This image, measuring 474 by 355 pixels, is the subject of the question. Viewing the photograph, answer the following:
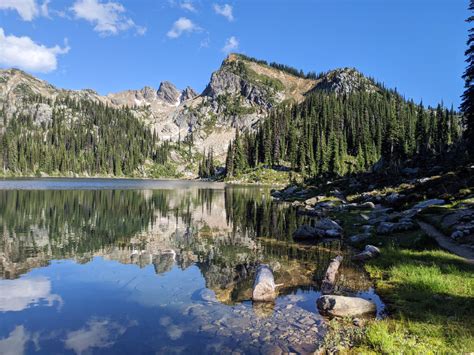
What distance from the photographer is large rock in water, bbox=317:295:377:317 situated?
13133mm

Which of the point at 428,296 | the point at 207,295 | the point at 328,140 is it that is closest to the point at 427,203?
the point at 428,296

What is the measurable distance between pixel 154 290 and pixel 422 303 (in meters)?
11.5

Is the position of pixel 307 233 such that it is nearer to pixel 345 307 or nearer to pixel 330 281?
pixel 330 281

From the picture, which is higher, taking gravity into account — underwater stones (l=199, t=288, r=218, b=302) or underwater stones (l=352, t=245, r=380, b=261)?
underwater stones (l=352, t=245, r=380, b=261)

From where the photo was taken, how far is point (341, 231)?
102 feet

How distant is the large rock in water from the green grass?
0.88 metres

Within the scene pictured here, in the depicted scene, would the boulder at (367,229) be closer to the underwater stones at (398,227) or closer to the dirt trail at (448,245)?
the underwater stones at (398,227)

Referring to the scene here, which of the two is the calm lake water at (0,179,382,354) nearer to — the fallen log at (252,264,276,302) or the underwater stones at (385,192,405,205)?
the fallen log at (252,264,276,302)

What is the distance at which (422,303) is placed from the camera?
1325 cm

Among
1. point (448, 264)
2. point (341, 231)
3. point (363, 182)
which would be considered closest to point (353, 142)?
point (363, 182)

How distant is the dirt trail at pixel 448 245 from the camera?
747 inches

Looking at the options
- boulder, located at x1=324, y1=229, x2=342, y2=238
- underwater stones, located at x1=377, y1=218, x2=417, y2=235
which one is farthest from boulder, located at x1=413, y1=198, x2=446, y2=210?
boulder, located at x1=324, y1=229, x2=342, y2=238

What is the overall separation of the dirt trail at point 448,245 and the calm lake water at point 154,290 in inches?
231

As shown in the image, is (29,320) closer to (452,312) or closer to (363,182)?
(452,312)
